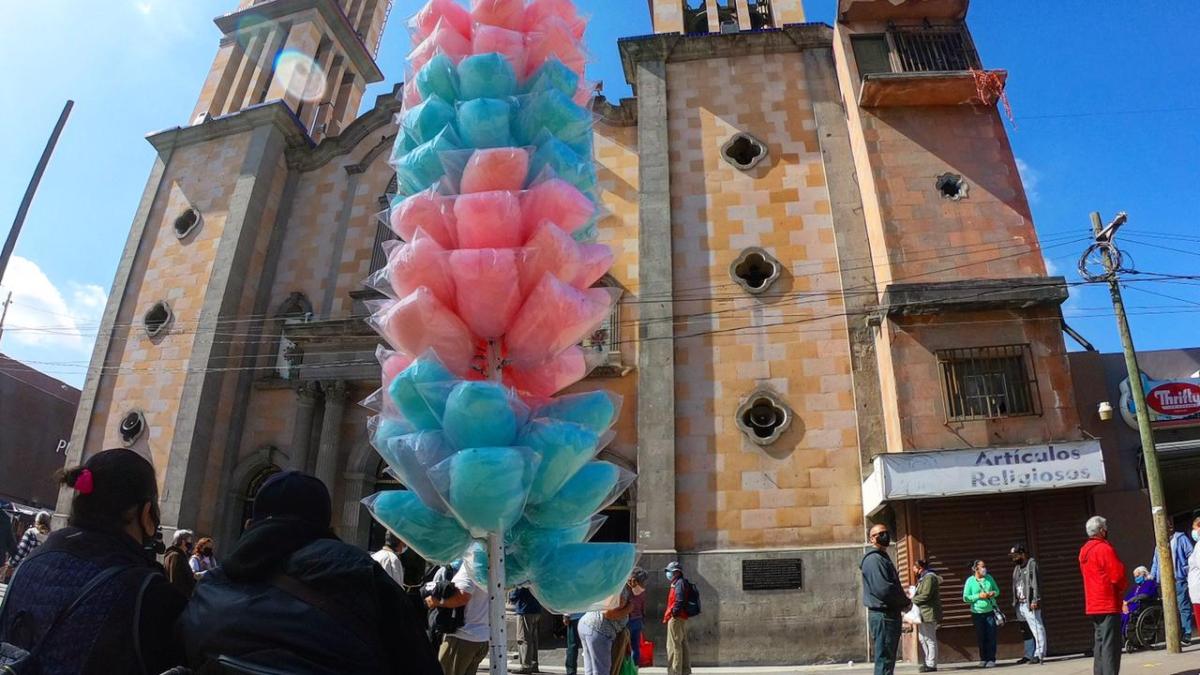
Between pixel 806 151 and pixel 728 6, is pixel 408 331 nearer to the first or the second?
pixel 806 151

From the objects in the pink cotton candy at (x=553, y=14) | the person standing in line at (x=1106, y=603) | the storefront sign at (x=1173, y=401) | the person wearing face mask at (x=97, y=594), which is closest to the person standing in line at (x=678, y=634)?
the person standing in line at (x=1106, y=603)

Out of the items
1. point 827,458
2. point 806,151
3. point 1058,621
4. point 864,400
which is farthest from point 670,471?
point 806,151

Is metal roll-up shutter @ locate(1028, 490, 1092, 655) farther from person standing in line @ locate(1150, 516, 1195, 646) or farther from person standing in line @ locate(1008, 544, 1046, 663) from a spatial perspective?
person standing in line @ locate(1150, 516, 1195, 646)

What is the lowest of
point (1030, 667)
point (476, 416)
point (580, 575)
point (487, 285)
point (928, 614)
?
point (1030, 667)

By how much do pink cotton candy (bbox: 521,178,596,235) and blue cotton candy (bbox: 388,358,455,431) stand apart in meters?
0.88

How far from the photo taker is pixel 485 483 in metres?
3.14

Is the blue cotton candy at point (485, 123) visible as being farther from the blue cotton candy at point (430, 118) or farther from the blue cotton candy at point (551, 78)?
the blue cotton candy at point (551, 78)

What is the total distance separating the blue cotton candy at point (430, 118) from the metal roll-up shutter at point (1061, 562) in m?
10.8

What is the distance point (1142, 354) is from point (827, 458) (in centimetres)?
700

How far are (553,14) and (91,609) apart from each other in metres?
3.80

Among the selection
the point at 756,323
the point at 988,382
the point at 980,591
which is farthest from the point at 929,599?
the point at 756,323

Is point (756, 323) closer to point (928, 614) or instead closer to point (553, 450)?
point (928, 614)

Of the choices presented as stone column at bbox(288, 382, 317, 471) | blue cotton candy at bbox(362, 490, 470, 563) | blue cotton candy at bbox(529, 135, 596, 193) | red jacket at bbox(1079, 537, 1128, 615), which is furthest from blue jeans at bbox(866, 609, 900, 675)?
stone column at bbox(288, 382, 317, 471)

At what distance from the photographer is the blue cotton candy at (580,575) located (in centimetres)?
342
